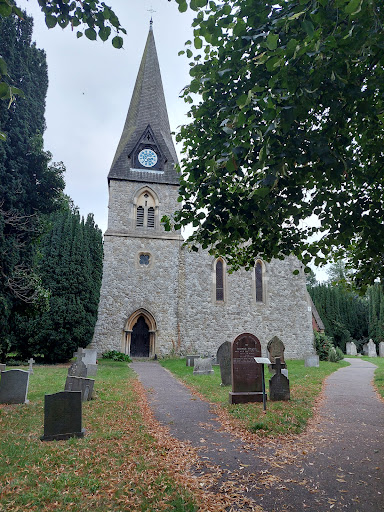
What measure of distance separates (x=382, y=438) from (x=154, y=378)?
865 centimetres

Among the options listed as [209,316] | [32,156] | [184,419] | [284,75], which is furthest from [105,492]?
[209,316]

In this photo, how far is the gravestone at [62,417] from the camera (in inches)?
219

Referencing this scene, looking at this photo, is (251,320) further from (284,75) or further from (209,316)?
(284,75)

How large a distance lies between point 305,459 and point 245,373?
3774 millimetres

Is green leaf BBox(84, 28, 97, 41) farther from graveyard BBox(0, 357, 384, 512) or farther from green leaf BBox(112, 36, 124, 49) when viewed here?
graveyard BBox(0, 357, 384, 512)

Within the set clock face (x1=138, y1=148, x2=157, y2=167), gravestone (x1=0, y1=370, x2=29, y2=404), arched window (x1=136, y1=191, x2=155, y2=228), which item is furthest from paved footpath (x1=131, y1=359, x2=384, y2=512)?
clock face (x1=138, y1=148, x2=157, y2=167)

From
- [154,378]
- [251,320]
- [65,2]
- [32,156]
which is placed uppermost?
[32,156]

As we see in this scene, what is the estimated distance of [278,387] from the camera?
850 centimetres

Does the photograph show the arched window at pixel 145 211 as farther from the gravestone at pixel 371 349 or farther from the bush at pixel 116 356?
the gravestone at pixel 371 349

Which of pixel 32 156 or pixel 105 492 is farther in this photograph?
pixel 32 156

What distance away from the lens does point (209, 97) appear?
4922mm

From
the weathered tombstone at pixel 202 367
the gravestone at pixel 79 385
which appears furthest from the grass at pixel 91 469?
the weathered tombstone at pixel 202 367

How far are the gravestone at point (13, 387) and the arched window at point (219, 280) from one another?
14682 mm

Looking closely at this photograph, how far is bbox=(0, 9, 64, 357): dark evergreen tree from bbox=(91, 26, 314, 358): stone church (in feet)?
35.5
